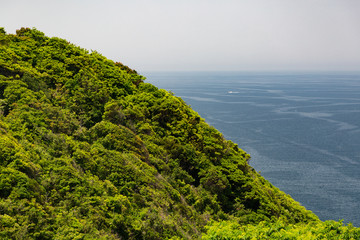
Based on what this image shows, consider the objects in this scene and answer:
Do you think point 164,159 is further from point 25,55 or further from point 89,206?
point 25,55

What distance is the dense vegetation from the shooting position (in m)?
14.3

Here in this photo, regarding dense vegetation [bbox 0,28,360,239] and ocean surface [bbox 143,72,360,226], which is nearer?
dense vegetation [bbox 0,28,360,239]

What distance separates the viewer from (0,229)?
1155 cm

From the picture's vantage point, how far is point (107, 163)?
65.0 ft

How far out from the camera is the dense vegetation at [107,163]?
1427 cm

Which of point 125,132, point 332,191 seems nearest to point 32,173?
point 125,132

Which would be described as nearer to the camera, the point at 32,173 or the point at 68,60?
the point at 32,173

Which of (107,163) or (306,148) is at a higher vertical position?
(107,163)

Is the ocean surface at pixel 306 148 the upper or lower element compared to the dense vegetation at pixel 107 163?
lower

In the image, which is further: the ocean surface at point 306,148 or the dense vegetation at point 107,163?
the ocean surface at point 306,148

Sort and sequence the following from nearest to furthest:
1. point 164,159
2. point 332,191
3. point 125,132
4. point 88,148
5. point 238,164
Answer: point 88,148
point 125,132
point 164,159
point 238,164
point 332,191

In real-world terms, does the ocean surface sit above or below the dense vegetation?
below

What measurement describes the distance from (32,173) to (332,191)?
66940 mm

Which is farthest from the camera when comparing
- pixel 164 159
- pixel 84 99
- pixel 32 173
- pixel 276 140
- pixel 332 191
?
pixel 276 140
